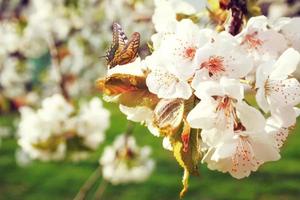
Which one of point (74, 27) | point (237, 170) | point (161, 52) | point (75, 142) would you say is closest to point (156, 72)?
point (161, 52)

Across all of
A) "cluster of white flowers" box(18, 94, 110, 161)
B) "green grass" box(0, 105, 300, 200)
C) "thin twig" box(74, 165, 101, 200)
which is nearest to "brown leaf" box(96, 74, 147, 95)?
A: "thin twig" box(74, 165, 101, 200)

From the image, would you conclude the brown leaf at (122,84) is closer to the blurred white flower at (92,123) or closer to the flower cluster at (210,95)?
the flower cluster at (210,95)

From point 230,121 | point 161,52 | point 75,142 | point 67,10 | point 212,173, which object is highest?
point 161,52

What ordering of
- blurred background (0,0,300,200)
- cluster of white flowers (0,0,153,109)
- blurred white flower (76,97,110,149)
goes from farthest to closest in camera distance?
cluster of white flowers (0,0,153,109), blurred background (0,0,300,200), blurred white flower (76,97,110,149)

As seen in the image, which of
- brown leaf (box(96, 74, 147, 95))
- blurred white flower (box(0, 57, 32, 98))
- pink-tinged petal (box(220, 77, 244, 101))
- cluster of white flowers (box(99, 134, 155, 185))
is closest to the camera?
pink-tinged petal (box(220, 77, 244, 101))

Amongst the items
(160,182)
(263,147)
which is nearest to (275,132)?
(263,147)

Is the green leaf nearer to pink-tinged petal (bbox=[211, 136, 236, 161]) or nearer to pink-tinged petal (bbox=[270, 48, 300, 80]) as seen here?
pink-tinged petal (bbox=[211, 136, 236, 161])

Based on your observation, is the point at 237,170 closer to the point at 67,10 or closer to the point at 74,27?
the point at 67,10
